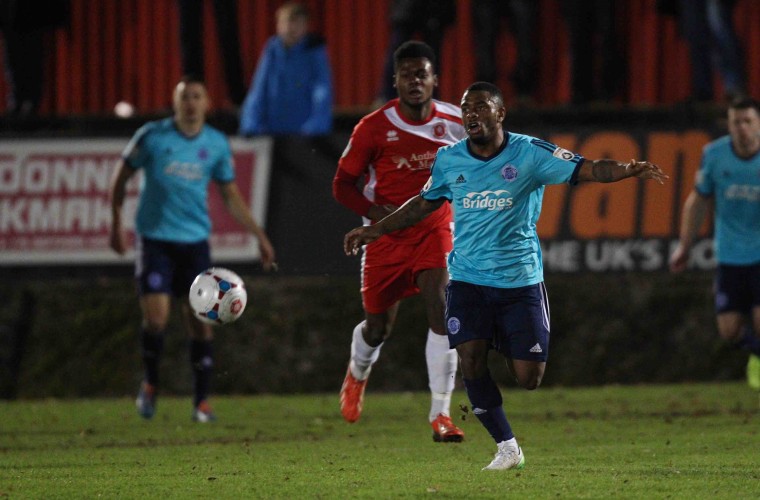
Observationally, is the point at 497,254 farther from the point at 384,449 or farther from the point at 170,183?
the point at 170,183

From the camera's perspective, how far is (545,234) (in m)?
14.3

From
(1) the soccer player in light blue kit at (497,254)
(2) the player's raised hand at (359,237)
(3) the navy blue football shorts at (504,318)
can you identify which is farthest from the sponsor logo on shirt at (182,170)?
(3) the navy blue football shorts at (504,318)

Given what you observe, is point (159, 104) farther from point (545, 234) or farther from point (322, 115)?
point (545, 234)

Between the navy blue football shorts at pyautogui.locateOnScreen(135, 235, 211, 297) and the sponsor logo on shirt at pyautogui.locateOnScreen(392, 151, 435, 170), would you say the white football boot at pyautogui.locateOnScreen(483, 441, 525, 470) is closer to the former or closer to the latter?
the sponsor logo on shirt at pyautogui.locateOnScreen(392, 151, 435, 170)

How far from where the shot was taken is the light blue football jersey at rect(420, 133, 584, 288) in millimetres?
7961

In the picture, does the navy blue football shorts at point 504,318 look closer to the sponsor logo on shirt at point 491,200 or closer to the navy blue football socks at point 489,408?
the navy blue football socks at point 489,408

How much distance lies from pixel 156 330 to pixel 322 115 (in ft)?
10.1

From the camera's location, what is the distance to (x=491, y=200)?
8000mm

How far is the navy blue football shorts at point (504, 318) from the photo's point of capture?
791 cm

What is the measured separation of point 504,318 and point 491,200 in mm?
612

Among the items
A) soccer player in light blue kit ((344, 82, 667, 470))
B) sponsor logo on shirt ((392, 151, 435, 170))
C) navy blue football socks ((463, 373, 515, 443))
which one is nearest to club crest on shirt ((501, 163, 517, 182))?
soccer player in light blue kit ((344, 82, 667, 470))

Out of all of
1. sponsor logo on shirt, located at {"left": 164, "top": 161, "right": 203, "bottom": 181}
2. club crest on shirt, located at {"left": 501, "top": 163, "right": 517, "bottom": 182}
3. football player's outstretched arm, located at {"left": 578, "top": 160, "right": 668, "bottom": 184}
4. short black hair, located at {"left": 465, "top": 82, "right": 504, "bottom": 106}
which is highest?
short black hair, located at {"left": 465, "top": 82, "right": 504, "bottom": 106}

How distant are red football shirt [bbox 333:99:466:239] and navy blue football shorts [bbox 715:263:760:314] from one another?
11.0 ft

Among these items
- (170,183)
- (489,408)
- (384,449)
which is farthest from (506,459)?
(170,183)
